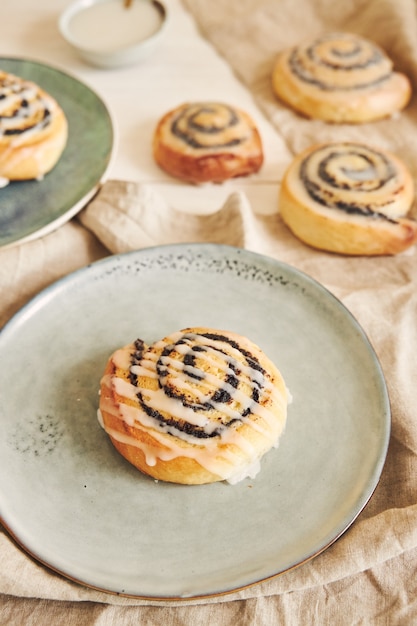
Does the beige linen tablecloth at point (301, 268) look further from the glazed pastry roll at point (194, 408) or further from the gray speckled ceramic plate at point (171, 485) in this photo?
the glazed pastry roll at point (194, 408)

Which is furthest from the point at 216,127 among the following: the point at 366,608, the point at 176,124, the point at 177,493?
the point at 366,608

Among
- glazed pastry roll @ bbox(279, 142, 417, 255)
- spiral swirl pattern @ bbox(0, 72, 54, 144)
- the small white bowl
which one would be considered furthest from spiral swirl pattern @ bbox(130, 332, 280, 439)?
the small white bowl

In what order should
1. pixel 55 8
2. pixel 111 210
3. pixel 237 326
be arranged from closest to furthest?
pixel 237 326, pixel 111 210, pixel 55 8

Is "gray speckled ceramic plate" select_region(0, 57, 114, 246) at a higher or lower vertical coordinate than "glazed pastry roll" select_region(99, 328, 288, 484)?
higher

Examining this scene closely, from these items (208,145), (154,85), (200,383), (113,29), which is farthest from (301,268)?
(113,29)

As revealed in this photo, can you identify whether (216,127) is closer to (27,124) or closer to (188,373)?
(27,124)

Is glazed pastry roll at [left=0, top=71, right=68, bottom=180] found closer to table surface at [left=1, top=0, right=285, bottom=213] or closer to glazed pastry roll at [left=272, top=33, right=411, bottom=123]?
table surface at [left=1, top=0, right=285, bottom=213]
